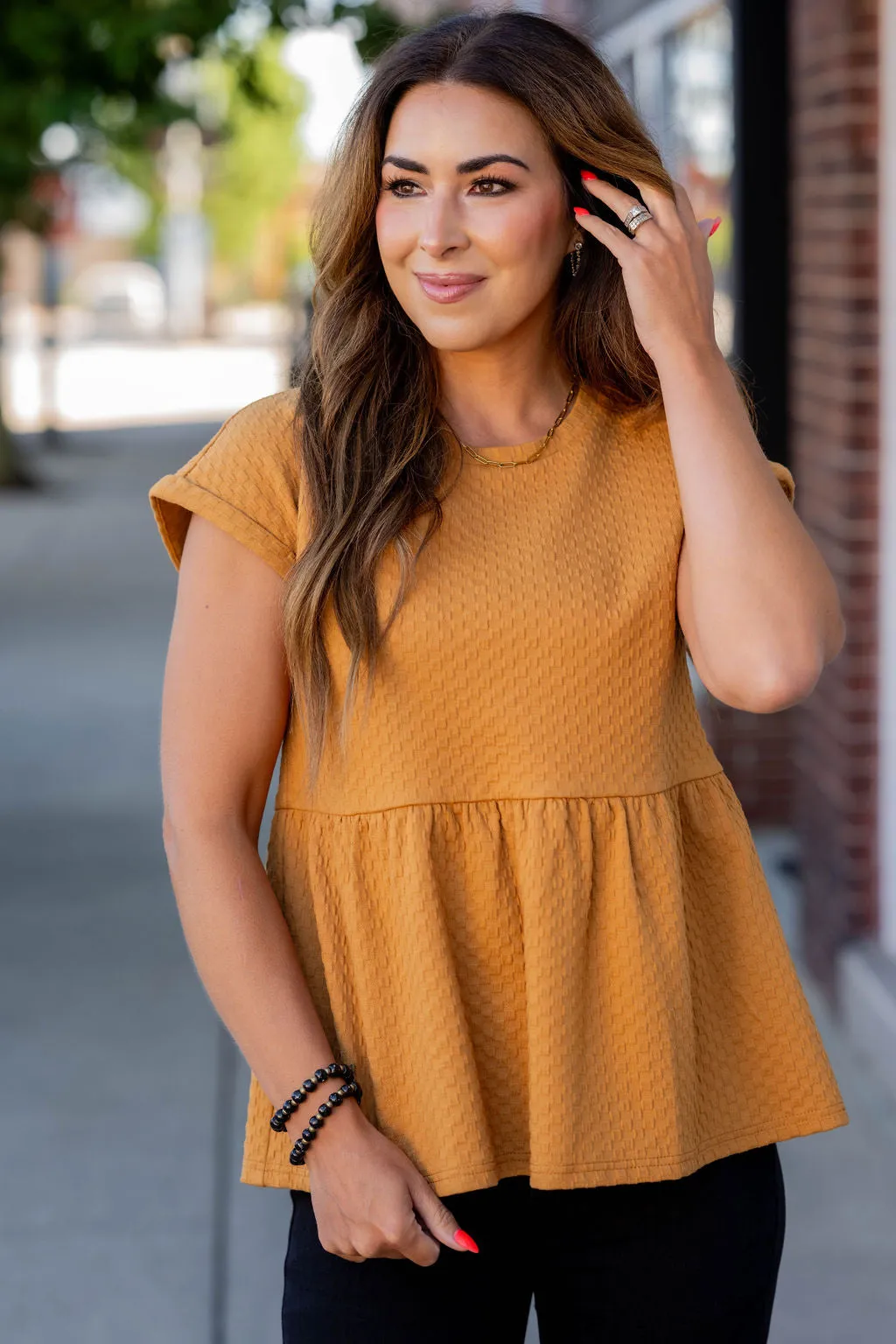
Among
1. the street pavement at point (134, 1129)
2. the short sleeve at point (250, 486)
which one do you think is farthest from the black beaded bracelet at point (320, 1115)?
the short sleeve at point (250, 486)

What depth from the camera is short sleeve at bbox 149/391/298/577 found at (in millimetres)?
1776

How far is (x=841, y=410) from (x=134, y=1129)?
2.47 metres

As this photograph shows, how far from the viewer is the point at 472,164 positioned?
5.96ft

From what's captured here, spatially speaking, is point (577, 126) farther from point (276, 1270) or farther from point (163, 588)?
point (163, 588)

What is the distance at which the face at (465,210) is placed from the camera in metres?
1.82

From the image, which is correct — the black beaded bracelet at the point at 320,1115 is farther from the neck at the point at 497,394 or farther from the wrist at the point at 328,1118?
the neck at the point at 497,394

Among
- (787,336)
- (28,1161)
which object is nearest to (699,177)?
(787,336)

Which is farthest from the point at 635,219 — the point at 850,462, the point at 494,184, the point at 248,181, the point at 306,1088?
the point at 248,181

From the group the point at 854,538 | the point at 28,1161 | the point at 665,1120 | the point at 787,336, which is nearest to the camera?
the point at 665,1120

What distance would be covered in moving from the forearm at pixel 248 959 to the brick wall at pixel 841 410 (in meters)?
3.05

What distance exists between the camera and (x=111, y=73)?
6.86 m

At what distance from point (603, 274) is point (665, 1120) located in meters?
0.91

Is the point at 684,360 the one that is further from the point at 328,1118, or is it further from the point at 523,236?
the point at 328,1118

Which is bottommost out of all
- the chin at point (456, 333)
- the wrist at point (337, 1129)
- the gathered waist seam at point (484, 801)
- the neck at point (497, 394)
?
the wrist at point (337, 1129)
